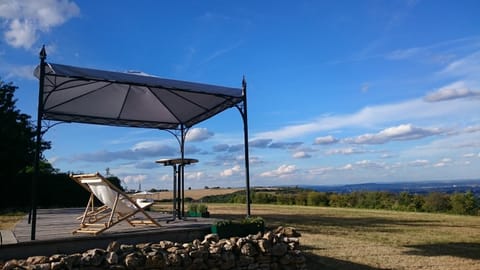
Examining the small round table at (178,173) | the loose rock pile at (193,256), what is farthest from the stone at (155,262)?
the small round table at (178,173)

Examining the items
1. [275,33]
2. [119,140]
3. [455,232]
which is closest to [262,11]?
[275,33]

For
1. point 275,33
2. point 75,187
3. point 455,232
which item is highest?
point 275,33

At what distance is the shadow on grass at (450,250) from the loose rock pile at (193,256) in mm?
3501

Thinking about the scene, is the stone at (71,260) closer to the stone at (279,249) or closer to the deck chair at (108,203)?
the deck chair at (108,203)

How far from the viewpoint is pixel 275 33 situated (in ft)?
32.7

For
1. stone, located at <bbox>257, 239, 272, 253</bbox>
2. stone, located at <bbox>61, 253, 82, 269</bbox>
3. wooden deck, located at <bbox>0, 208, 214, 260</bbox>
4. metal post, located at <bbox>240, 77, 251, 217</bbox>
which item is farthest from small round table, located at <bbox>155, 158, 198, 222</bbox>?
stone, located at <bbox>61, 253, 82, 269</bbox>

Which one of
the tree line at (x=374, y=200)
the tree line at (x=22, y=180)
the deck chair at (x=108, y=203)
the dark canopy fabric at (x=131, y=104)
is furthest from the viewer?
the tree line at (x=374, y=200)

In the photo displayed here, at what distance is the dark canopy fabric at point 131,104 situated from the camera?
7.36 meters

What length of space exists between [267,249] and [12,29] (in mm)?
7136

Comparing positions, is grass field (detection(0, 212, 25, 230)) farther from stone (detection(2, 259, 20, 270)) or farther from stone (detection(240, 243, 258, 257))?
stone (detection(240, 243, 258, 257))

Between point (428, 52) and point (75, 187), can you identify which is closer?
point (428, 52)

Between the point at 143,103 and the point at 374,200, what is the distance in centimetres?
1683

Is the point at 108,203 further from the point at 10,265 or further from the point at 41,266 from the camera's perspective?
the point at 10,265

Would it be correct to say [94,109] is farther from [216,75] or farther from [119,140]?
[119,140]
